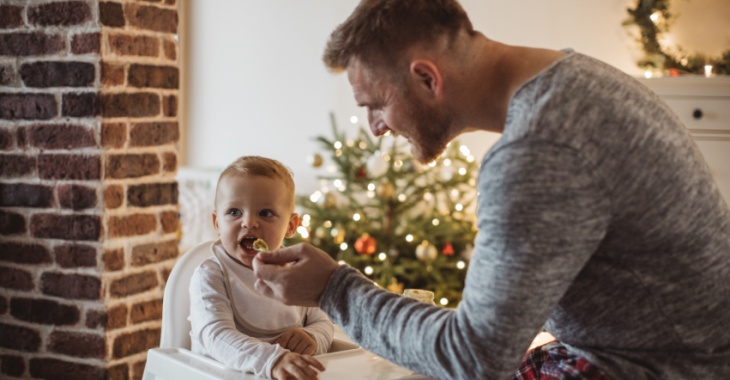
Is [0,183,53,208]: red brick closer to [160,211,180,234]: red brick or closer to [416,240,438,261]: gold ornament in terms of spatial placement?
[160,211,180,234]: red brick

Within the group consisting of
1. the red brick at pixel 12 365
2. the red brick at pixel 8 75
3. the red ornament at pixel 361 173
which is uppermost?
the red brick at pixel 8 75

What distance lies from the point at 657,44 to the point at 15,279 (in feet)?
10.1

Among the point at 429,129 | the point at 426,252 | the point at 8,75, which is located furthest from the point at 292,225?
the point at 426,252

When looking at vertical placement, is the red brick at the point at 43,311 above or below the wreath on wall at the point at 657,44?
below

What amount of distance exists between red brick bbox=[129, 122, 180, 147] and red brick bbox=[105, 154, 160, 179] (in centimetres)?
4

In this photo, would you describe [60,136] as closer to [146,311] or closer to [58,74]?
[58,74]

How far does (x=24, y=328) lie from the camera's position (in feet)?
9.89

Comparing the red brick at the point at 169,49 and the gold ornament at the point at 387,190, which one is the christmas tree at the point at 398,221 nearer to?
the gold ornament at the point at 387,190

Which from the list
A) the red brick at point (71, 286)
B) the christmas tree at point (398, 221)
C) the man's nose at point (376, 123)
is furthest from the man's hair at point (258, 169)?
the christmas tree at point (398, 221)

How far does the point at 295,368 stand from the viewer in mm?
1653

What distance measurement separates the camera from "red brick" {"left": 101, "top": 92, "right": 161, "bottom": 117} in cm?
283

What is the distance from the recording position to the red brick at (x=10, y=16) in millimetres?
2943

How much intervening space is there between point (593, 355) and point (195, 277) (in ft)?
2.85

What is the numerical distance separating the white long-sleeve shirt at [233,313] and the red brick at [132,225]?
928mm
